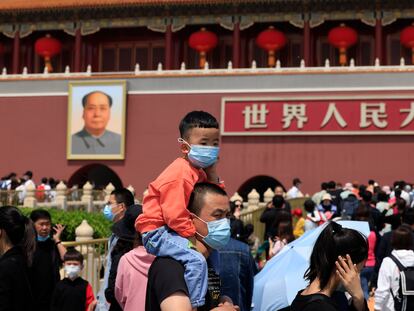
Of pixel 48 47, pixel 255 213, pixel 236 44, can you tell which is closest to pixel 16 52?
pixel 48 47

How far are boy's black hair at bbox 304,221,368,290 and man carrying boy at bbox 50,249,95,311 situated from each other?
7.90ft

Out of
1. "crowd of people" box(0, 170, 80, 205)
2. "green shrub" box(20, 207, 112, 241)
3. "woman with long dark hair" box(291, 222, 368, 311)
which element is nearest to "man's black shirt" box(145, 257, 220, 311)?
"woman with long dark hair" box(291, 222, 368, 311)

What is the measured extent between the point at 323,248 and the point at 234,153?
17.1m

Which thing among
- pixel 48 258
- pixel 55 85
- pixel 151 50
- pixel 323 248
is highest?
pixel 151 50

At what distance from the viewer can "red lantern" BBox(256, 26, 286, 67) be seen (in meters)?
21.6

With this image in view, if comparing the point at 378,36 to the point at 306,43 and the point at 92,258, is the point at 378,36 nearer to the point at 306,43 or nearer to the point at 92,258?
the point at 306,43

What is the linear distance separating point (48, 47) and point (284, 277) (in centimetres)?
2021

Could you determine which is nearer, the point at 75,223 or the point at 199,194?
the point at 199,194

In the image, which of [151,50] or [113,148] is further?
[151,50]

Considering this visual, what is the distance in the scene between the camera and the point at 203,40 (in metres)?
22.1

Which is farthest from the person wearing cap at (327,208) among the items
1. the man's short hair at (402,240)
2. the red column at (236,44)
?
the red column at (236,44)

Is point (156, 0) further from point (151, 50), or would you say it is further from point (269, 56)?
point (269, 56)

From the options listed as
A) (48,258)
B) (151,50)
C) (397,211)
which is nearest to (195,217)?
(48,258)

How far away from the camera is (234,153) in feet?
65.9
